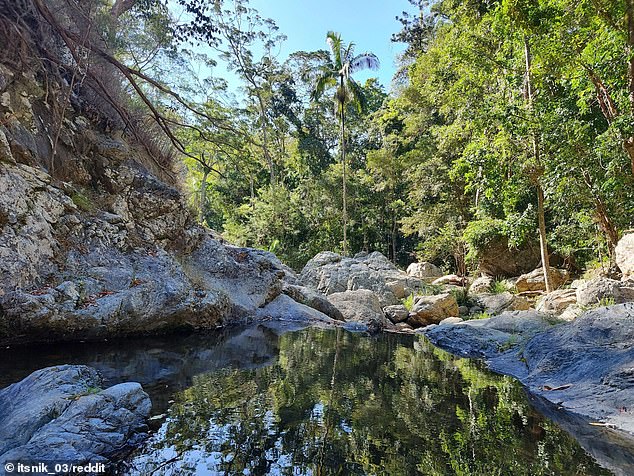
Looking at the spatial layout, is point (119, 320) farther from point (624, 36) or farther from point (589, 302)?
point (624, 36)

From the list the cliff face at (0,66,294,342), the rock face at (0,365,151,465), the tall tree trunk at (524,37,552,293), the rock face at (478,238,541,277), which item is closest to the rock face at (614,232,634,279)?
the tall tree trunk at (524,37,552,293)

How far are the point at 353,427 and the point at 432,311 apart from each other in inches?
341

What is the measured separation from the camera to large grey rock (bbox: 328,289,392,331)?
1153cm

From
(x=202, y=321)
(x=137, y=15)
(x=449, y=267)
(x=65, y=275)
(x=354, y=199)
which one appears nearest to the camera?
(x=65, y=275)

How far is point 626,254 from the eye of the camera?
32.3 feet

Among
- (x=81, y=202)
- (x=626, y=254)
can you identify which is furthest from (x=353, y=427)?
(x=626, y=254)

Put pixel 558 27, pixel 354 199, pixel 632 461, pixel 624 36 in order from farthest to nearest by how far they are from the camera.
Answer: pixel 354 199, pixel 558 27, pixel 624 36, pixel 632 461

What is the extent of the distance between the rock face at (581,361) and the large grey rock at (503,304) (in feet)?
14.3

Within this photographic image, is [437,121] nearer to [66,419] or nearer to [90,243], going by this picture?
[90,243]

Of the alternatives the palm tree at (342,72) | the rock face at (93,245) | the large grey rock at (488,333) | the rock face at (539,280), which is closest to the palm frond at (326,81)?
the palm tree at (342,72)

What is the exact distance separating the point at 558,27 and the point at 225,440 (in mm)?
10798

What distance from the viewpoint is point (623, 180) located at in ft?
29.1

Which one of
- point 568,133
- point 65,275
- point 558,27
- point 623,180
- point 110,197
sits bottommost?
point 65,275

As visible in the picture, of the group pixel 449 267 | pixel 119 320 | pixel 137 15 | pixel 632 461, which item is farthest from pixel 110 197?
pixel 449 267
